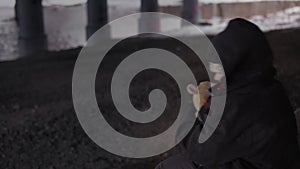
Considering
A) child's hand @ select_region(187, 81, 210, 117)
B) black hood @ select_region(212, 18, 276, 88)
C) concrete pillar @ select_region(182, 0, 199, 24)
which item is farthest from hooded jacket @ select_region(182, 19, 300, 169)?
concrete pillar @ select_region(182, 0, 199, 24)

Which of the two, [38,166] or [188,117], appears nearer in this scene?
[188,117]

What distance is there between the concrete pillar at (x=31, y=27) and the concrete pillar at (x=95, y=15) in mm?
1387

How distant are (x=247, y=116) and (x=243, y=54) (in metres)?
0.36

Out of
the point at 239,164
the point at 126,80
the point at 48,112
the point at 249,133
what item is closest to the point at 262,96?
the point at 249,133

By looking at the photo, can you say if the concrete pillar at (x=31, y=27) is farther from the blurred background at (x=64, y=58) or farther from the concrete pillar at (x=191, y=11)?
the concrete pillar at (x=191, y=11)

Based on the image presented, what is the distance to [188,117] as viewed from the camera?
3131 mm

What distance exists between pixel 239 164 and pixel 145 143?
2.94 metres

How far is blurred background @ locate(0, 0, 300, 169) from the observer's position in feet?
17.8

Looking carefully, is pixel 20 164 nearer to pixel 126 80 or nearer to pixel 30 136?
pixel 30 136

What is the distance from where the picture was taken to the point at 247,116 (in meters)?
2.71

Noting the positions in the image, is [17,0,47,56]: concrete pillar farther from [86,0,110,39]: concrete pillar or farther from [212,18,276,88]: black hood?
[212,18,276,88]: black hood

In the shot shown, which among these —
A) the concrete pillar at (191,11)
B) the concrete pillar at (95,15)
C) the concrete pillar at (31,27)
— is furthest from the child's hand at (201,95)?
the concrete pillar at (191,11)

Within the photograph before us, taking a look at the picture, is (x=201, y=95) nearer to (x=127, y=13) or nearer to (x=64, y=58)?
(x=64, y=58)

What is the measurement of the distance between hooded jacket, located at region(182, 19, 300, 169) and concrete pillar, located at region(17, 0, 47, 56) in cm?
989
